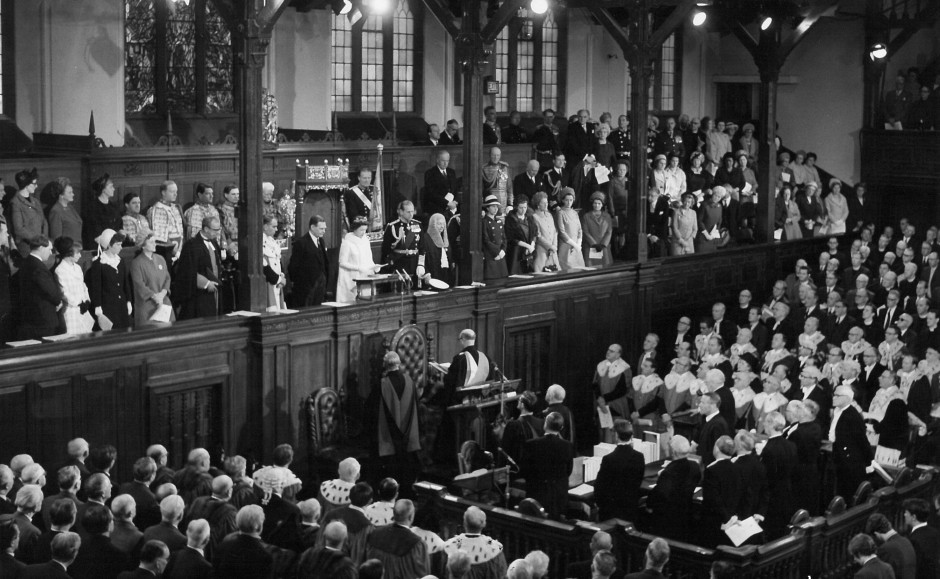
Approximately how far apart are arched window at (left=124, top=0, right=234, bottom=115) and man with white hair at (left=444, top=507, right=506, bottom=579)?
462 inches

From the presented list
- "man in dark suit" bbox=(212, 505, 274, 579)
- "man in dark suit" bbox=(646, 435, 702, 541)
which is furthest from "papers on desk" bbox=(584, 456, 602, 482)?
"man in dark suit" bbox=(212, 505, 274, 579)

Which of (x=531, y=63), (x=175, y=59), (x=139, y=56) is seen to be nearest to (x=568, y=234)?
(x=175, y=59)

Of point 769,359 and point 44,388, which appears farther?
point 769,359

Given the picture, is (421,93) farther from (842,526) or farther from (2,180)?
(842,526)

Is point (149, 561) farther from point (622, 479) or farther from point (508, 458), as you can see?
point (508, 458)

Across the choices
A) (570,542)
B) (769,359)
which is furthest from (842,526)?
(769,359)

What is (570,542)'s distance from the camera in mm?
11562

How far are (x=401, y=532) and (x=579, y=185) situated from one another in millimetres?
11667

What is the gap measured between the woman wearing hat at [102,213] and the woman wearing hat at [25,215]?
0.72 metres

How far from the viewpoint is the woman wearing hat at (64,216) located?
53.2ft

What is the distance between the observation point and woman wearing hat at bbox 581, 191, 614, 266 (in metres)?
20.1

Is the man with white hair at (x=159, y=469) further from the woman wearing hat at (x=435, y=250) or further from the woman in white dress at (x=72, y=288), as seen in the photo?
the woman wearing hat at (x=435, y=250)

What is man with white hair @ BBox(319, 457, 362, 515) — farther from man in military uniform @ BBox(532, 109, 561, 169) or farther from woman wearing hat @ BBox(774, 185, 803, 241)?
woman wearing hat @ BBox(774, 185, 803, 241)

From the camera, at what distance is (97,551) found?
9.95 meters
